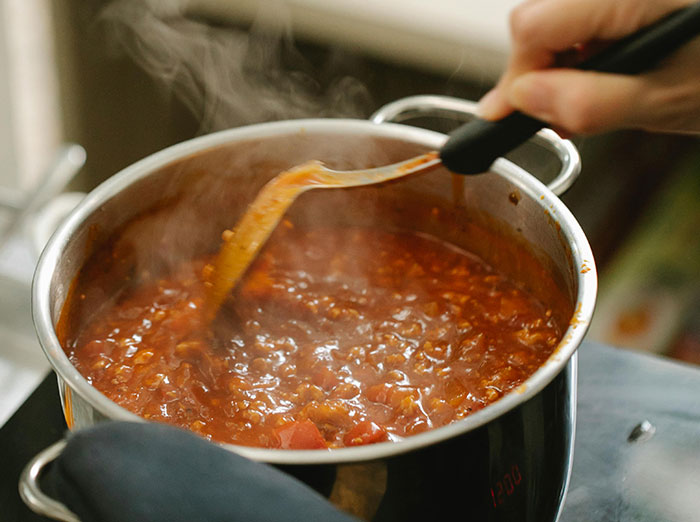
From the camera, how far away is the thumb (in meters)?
0.89

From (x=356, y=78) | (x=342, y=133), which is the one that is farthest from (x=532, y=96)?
(x=356, y=78)

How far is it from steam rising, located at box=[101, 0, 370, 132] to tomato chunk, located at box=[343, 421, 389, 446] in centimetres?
104

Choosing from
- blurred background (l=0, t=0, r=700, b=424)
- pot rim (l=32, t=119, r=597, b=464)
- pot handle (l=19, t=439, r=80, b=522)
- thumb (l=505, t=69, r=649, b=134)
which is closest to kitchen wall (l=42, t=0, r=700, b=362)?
blurred background (l=0, t=0, r=700, b=424)

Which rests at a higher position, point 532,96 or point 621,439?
point 532,96

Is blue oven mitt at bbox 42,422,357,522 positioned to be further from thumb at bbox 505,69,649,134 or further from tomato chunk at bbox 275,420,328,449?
thumb at bbox 505,69,649,134

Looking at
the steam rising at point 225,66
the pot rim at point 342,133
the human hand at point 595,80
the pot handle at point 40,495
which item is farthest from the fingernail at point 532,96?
the steam rising at point 225,66

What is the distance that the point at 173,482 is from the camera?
70 cm

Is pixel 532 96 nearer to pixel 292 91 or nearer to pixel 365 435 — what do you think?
pixel 365 435

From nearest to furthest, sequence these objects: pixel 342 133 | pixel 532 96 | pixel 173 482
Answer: pixel 173 482 → pixel 532 96 → pixel 342 133

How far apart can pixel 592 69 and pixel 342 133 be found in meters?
0.46

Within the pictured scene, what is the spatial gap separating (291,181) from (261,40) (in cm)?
125

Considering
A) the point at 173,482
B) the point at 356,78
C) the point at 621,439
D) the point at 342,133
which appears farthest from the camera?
the point at 356,78

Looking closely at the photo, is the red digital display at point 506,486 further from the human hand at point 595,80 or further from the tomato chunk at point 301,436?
the human hand at point 595,80

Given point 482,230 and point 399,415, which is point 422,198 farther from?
point 399,415
